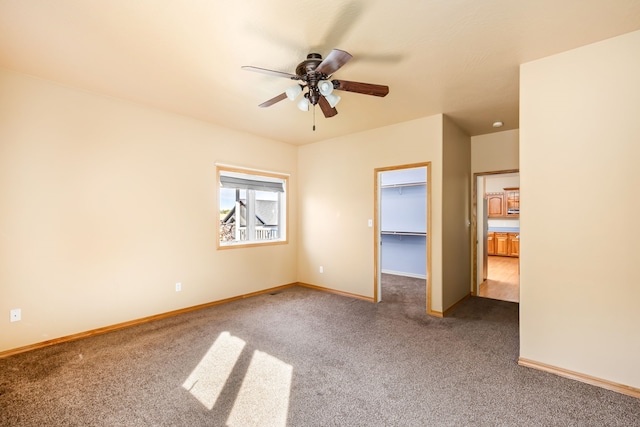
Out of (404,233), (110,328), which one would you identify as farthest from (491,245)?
(110,328)

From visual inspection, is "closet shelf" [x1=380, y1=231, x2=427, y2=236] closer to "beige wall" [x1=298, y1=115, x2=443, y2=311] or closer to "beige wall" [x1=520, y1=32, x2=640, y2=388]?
"beige wall" [x1=298, y1=115, x2=443, y2=311]

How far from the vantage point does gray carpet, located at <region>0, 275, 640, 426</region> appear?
1.85m

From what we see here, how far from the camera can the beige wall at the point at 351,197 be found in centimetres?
383

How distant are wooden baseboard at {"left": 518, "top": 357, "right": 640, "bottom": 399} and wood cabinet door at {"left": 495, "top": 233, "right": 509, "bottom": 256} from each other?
7215 mm

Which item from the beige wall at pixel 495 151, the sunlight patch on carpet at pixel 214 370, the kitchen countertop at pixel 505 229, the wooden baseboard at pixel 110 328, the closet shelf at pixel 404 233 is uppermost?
the beige wall at pixel 495 151

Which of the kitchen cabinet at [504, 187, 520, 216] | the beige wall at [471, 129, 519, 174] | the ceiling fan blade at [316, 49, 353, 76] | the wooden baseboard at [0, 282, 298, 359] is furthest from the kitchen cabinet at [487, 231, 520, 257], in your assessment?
the ceiling fan blade at [316, 49, 353, 76]

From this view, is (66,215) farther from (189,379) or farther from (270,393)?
(270,393)

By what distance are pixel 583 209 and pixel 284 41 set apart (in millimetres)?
2739

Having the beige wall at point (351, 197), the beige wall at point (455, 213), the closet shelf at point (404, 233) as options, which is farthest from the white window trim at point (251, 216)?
the beige wall at point (455, 213)

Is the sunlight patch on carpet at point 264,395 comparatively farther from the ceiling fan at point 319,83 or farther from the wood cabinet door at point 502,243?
the wood cabinet door at point 502,243

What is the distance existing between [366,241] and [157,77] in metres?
3.41

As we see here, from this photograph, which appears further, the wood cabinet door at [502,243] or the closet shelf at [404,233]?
the wood cabinet door at [502,243]

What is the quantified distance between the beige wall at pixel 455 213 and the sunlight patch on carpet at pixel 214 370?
2736 mm

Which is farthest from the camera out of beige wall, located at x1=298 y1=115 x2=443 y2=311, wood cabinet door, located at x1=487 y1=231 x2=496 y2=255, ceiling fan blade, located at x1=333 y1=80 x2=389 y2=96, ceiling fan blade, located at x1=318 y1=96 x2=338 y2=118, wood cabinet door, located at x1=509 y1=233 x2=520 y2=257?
wood cabinet door, located at x1=487 y1=231 x2=496 y2=255
